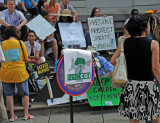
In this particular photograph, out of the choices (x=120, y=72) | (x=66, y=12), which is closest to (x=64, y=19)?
(x=66, y=12)

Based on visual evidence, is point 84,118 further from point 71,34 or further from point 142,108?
point 71,34

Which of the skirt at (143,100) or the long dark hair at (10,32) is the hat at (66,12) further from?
the skirt at (143,100)

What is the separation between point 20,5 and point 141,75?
6.38 metres

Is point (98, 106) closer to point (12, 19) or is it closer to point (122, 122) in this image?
point (122, 122)

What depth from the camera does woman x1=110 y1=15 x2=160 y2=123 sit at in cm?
412

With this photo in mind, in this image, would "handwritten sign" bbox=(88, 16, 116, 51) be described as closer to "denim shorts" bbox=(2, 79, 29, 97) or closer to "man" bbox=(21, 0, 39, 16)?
"man" bbox=(21, 0, 39, 16)

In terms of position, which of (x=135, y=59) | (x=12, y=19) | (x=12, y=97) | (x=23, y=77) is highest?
(x=12, y=19)

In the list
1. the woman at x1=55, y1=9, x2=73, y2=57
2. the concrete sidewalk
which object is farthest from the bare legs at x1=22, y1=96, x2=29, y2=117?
the woman at x1=55, y1=9, x2=73, y2=57

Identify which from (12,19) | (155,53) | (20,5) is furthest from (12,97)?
(20,5)

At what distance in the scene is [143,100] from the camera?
13.7ft

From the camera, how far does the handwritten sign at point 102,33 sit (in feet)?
29.8

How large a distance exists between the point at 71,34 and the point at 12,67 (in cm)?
320

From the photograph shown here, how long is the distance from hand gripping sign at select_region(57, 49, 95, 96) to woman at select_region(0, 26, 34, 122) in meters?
2.46

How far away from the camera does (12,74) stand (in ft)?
20.4
